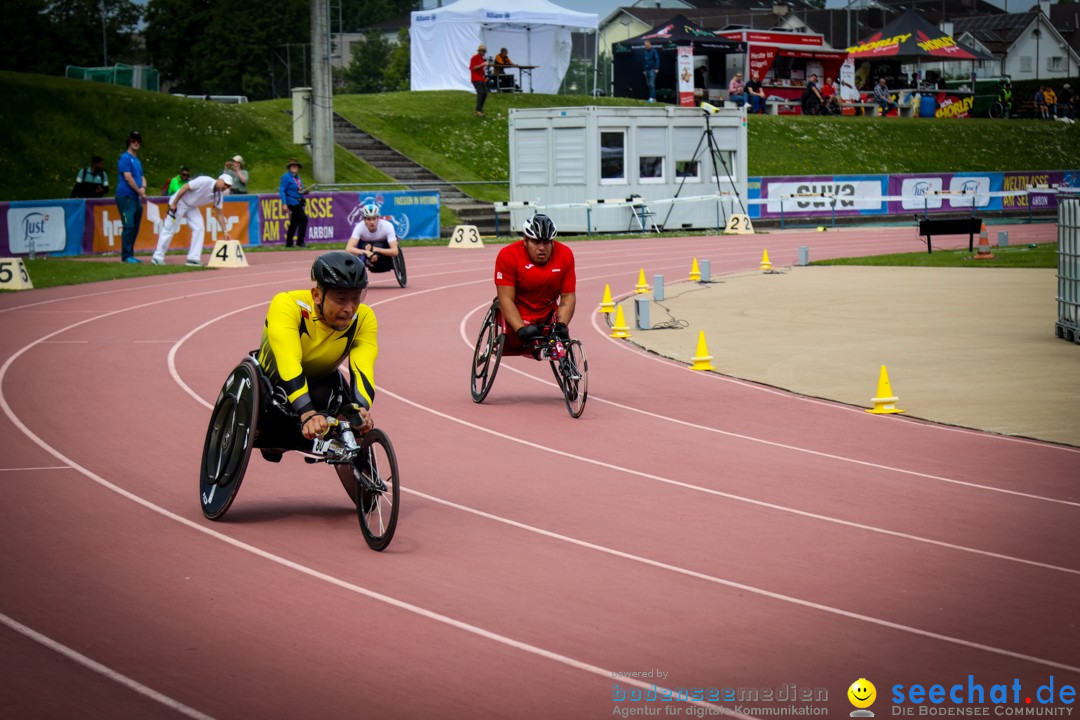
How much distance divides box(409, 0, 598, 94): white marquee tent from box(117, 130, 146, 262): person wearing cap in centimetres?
2702

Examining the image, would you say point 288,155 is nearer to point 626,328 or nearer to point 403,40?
point 626,328

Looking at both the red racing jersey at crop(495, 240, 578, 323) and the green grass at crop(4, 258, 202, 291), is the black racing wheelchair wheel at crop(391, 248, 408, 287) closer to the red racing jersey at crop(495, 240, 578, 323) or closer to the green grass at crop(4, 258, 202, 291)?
the green grass at crop(4, 258, 202, 291)

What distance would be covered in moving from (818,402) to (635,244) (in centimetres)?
2280

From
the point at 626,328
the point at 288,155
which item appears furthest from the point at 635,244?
the point at 626,328

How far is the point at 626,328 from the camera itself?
1925cm

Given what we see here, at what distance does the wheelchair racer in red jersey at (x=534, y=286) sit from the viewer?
12914 millimetres

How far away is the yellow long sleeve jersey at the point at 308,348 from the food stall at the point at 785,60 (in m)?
51.0

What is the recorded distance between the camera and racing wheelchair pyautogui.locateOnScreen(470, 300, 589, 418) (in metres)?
12.7

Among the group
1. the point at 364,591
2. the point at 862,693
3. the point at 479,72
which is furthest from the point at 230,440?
the point at 479,72

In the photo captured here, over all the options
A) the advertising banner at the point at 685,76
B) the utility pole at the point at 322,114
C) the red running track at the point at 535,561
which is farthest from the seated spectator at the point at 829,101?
the red running track at the point at 535,561

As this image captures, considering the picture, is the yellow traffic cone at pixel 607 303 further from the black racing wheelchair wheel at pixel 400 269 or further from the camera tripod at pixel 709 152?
the camera tripod at pixel 709 152

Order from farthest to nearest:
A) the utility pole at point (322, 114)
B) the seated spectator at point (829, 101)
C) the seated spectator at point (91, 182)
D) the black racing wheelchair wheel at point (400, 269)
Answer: the seated spectator at point (829, 101), the utility pole at point (322, 114), the seated spectator at point (91, 182), the black racing wheelchair wheel at point (400, 269)

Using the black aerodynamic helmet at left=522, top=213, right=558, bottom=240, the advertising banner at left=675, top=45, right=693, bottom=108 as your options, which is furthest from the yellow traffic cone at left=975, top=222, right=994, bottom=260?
the advertising banner at left=675, top=45, right=693, bottom=108

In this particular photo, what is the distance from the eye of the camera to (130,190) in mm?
26547
